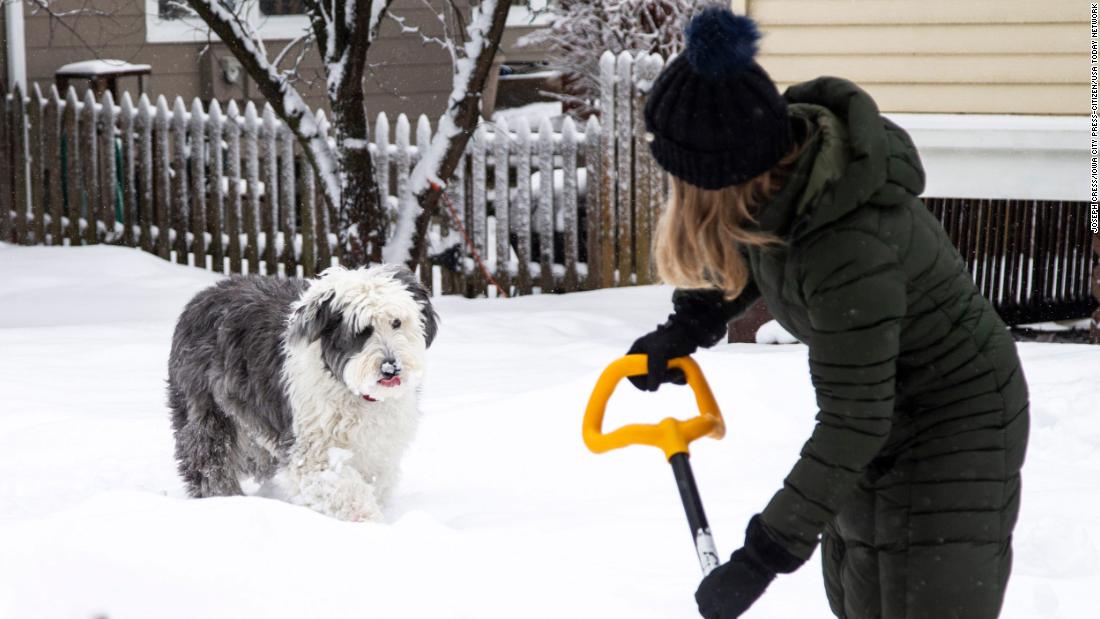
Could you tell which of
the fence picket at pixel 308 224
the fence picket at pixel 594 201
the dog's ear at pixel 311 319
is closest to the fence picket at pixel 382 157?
the fence picket at pixel 308 224

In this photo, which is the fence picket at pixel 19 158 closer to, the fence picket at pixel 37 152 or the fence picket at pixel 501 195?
the fence picket at pixel 37 152

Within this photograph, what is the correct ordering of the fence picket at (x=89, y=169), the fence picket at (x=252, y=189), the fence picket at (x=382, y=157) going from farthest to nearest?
1. the fence picket at (x=89, y=169)
2. the fence picket at (x=252, y=189)
3. the fence picket at (x=382, y=157)

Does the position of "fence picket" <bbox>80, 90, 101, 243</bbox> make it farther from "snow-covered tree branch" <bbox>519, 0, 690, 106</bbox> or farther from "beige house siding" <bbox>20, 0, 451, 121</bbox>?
"snow-covered tree branch" <bbox>519, 0, 690, 106</bbox>

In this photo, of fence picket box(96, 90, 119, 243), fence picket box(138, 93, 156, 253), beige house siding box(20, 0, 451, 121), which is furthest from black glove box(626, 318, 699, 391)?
beige house siding box(20, 0, 451, 121)

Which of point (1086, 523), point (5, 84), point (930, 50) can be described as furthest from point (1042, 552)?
point (5, 84)

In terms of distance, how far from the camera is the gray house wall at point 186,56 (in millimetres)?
13859

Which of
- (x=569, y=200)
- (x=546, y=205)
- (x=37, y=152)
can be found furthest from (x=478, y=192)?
(x=37, y=152)

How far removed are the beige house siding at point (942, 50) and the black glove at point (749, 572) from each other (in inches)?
227

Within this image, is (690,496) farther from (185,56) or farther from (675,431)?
(185,56)

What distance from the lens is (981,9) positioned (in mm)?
7789

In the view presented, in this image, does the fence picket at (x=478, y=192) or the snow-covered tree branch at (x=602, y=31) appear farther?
the snow-covered tree branch at (x=602, y=31)

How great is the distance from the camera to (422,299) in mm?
4961

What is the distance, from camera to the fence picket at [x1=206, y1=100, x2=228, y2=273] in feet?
37.3

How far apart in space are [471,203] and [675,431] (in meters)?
8.16
